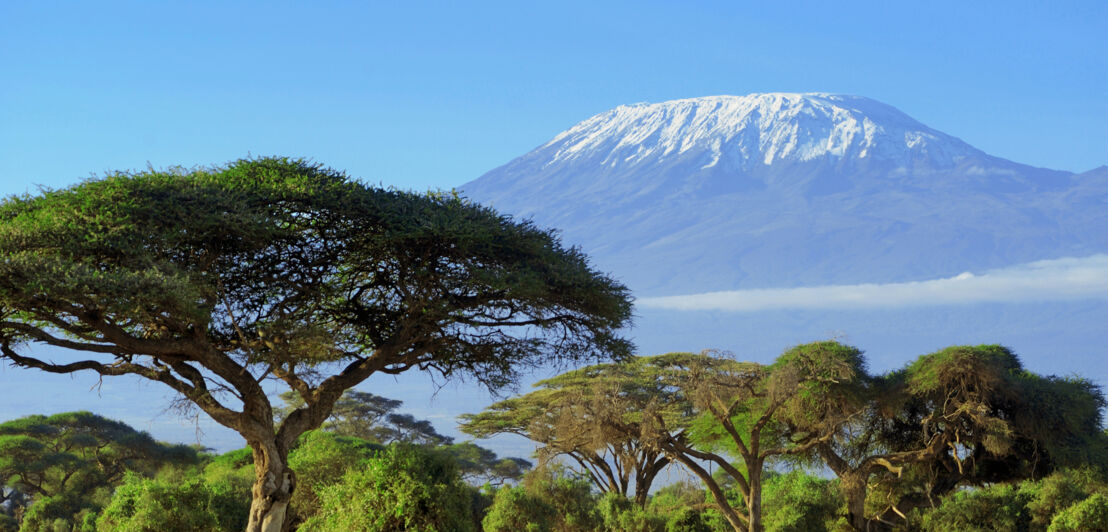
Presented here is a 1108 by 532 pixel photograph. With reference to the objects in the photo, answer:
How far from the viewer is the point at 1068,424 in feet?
97.5

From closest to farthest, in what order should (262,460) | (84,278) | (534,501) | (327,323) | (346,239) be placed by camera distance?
(84,278) < (262,460) < (346,239) < (327,323) < (534,501)

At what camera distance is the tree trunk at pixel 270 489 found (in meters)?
18.9

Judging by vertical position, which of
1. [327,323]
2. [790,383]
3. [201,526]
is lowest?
[201,526]

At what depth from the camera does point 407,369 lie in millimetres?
22297

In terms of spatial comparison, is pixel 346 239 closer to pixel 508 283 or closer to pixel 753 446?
pixel 508 283

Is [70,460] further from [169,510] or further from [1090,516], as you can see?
[1090,516]

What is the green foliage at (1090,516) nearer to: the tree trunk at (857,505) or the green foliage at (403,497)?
the tree trunk at (857,505)

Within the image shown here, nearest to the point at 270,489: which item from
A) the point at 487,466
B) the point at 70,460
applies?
the point at 70,460

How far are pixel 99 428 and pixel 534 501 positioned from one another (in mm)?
18957

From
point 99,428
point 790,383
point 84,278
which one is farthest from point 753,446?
point 99,428

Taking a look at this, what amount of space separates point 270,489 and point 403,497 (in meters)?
3.01

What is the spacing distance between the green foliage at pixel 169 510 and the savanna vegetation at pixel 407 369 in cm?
5

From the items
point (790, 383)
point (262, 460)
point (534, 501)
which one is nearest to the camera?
point (262, 460)

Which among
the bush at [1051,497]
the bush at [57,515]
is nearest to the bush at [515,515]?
the bush at [57,515]
